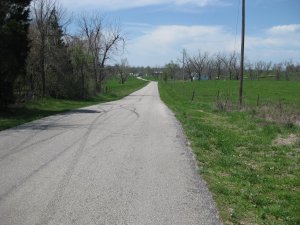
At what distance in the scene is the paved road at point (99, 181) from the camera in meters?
6.04

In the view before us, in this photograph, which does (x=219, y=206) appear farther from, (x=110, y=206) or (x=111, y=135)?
(x=111, y=135)

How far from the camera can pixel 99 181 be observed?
26.4 feet

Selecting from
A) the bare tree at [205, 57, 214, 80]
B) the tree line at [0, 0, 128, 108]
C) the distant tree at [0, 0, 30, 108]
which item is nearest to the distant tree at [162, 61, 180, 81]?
the bare tree at [205, 57, 214, 80]

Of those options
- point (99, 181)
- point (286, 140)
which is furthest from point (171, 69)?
point (99, 181)

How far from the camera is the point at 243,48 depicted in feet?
98.3

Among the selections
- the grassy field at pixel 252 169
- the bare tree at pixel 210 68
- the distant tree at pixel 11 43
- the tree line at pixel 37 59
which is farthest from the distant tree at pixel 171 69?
the grassy field at pixel 252 169

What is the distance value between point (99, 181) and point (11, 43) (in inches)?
583

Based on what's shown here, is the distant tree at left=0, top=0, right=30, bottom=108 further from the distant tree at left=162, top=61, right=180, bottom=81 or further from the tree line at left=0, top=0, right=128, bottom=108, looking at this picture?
the distant tree at left=162, top=61, right=180, bottom=81

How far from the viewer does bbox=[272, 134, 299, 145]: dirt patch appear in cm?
1335

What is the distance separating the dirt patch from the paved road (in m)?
3.03

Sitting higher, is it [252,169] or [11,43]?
[11,43]

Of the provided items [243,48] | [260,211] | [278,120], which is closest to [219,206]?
[260,211]

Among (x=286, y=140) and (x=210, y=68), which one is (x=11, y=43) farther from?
(x=210, y=68)

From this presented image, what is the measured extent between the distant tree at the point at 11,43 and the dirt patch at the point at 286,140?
1319 centimetres
